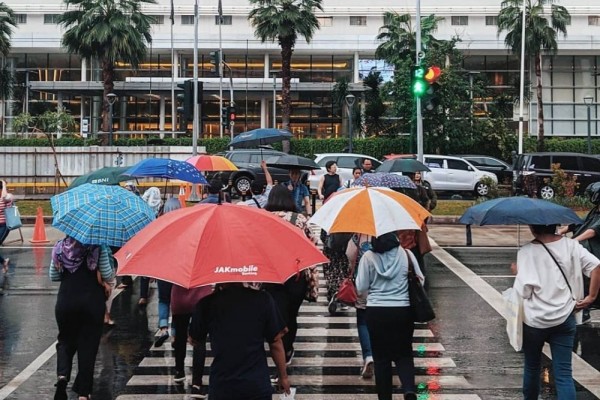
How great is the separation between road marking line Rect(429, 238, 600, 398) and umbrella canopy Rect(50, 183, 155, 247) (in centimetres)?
467

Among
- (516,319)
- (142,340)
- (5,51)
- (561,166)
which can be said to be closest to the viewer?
(516,319)

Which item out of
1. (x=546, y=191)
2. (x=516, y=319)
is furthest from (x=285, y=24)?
(x=516, y=319)

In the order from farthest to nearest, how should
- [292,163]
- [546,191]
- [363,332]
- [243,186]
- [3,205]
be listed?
[546,191] → [3,205] → [292,163] → [243,186] → [363,332]

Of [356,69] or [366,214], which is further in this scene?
[356,69]

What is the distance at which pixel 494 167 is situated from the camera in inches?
1398

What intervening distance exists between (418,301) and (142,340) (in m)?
4.43

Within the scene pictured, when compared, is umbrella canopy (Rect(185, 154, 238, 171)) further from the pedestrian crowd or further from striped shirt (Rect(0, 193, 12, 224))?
the pedestrian crowd

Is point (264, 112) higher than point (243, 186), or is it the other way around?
point (264, 112)

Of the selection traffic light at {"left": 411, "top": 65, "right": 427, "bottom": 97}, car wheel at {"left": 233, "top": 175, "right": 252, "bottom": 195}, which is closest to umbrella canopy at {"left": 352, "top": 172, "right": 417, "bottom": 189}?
car wheel at {"left": 233, "top": 175, "right": 252, "bottom": 195}

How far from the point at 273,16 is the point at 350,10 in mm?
17661

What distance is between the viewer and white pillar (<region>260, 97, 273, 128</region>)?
57378 millimetres

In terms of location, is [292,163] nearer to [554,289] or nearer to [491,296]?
[491,296]

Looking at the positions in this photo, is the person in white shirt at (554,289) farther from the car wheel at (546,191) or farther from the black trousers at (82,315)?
the car wheel at (546,191)

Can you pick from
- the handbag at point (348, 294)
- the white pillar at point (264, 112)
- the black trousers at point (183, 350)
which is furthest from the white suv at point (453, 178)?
the white pillar at point (264, 112)
